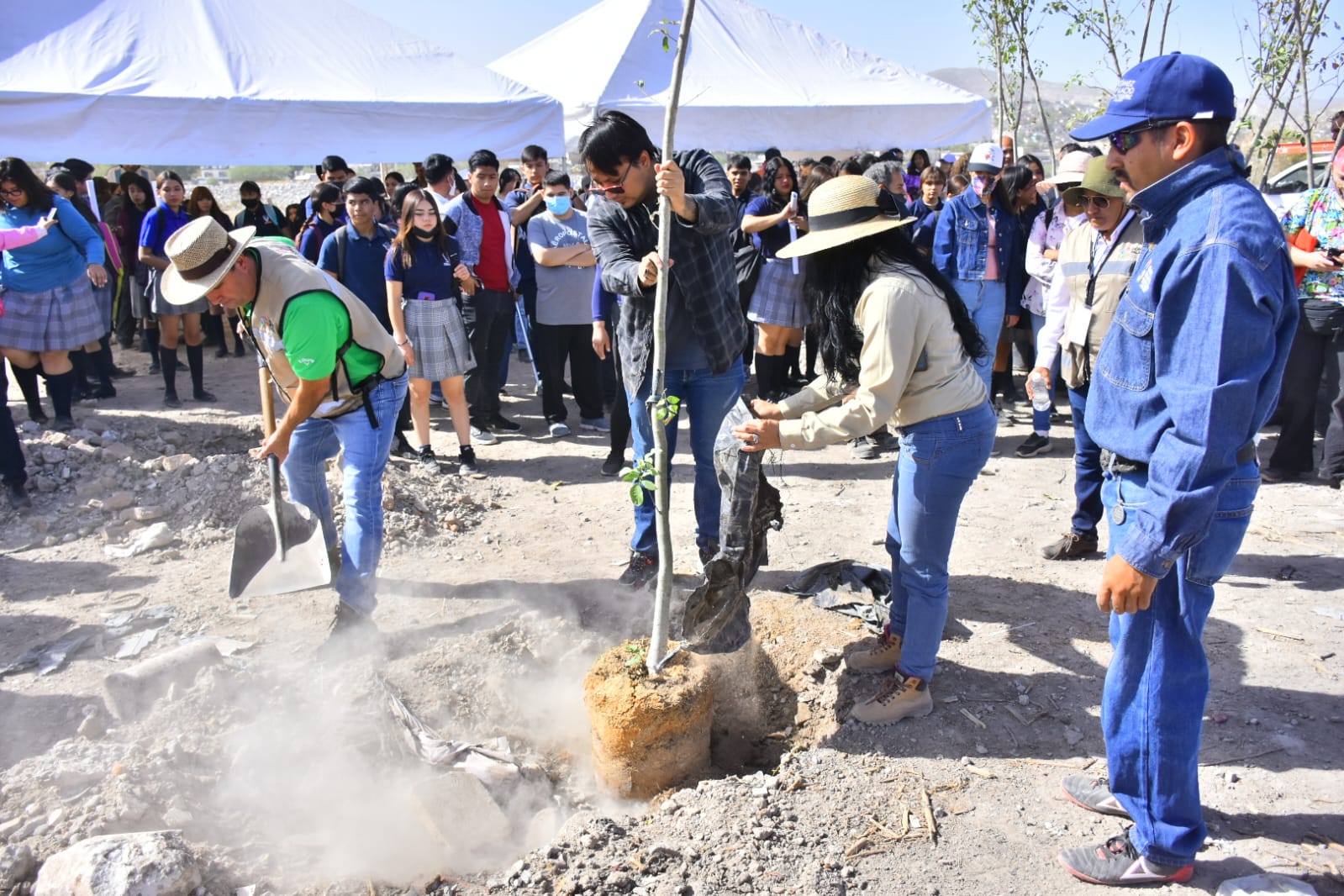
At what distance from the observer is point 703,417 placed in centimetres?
409

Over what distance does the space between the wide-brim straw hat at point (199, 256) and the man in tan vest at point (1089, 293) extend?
3.49 m

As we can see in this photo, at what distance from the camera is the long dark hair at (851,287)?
2.80m

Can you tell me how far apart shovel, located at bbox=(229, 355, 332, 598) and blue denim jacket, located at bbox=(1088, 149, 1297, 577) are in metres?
3.14

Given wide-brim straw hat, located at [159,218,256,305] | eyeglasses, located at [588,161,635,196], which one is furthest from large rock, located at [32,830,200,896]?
eyeglasses, located at [588,161,635,196]

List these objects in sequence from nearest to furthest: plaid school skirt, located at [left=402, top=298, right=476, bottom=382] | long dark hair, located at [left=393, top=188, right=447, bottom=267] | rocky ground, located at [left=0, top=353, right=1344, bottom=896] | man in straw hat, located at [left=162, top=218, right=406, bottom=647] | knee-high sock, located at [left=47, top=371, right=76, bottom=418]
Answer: rocky ground, located at [left=0, top=353, right=1344, bottom=896] < man in straw hat, located at [left=162, top=218, right=406, bottom=647] < long dark hair, located at [left=393, top=188, right=447, bottom=267] < plaid school skirt, located at [left=402, top=298, right=476, bottom=382] < knee-high sock, located at [left=47, top=371, right=76, bottom=418]

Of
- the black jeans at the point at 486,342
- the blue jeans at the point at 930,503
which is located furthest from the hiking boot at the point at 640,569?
the black jeans at the point at 486,342

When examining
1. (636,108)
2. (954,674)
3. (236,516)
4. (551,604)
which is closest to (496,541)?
(551,604)

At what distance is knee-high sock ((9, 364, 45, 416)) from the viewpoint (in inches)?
270

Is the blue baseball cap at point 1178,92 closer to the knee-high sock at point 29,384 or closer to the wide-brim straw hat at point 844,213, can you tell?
the wide-brim straw hat at point 844,213

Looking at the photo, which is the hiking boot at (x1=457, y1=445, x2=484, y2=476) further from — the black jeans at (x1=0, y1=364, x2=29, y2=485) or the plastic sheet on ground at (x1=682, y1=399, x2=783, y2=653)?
the plastic sheet on ground at (x1=682, y1=399, x2=783, y2=653)

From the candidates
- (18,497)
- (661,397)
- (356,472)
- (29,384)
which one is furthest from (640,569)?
(29,384)

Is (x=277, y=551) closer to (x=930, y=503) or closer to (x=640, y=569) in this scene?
(x=640, y=569)

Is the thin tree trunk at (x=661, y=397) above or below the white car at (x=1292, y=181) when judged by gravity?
below

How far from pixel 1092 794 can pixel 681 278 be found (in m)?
2.46
